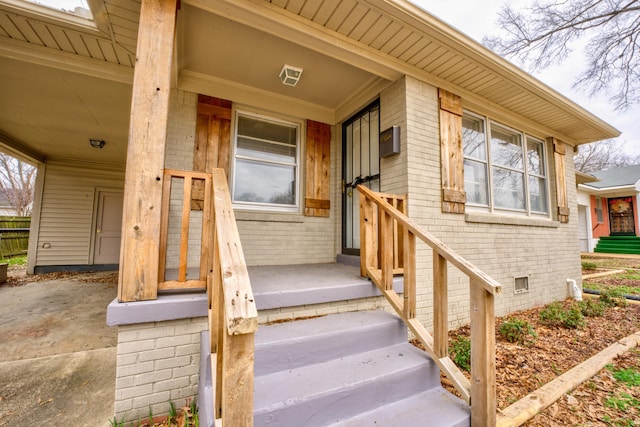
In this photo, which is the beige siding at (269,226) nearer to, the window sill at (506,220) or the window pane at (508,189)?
the window sill at (506,220)

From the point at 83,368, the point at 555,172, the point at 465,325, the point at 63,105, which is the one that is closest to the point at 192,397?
the point at 83,368

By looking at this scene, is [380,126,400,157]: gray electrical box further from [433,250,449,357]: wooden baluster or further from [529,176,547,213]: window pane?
[529,176,547,213]: window pane

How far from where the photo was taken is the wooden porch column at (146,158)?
1.77 metres

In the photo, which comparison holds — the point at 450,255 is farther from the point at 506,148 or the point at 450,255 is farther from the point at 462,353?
the point at 506,148

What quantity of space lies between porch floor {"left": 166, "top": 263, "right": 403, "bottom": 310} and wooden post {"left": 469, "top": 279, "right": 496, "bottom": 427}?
0.96m

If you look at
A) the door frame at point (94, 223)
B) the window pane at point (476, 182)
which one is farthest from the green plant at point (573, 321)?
the door frame at point (94, 223)

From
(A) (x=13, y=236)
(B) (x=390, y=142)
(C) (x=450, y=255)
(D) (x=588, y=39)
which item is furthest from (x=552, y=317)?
(A) (x=13, y=236)

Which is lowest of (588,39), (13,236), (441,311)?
(441,311)

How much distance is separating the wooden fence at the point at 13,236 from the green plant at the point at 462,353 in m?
11.8

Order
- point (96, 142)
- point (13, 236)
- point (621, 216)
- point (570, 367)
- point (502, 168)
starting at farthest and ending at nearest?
point (621, 216)
point (13, 236)
point (96, 142)
point (502, 168)
point (570, 367)

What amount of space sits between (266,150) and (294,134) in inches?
21.1

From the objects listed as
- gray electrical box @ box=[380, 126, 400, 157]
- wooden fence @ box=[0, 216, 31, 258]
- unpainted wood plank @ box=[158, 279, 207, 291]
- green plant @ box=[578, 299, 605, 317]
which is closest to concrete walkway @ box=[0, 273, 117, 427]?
unpainted wood plank @ box=[158, 279, 207, 291]

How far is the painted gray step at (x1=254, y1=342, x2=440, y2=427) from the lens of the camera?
4.71ft

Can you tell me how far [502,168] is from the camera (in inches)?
172
